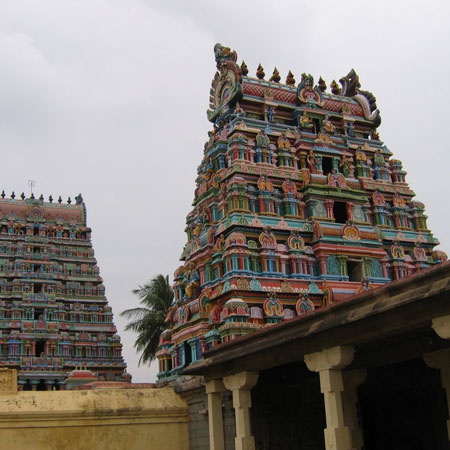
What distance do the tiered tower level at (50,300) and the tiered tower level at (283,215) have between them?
1827cm

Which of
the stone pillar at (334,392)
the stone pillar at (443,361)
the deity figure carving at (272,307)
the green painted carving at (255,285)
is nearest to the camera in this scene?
the stone pillar at (334,392)

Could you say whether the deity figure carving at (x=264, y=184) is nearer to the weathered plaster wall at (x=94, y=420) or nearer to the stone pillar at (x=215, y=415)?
the weathered plaster wall at (x=94, y=420)

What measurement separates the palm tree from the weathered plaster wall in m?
18.6

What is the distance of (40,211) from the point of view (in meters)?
48.4

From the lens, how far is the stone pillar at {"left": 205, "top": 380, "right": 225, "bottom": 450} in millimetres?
17781

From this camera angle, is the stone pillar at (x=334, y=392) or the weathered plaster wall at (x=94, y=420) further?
the weathered plaster wall at (x=94, y=420)

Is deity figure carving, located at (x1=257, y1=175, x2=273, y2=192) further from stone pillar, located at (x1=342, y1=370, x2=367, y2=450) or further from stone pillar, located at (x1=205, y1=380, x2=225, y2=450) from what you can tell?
stone pillar, located at (x1=342, y1=370, x2=367, y2=450)

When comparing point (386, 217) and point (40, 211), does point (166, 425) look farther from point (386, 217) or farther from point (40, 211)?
point (40, 211)

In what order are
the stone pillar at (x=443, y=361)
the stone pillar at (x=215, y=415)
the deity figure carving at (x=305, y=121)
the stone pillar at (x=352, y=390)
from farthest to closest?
the deity figure carving at (x=305, y=121)
the stone pillar at (x=215, y=415)
the stone pillar at (x=352, y=390)
the stone pillar at (x=443, y=361)

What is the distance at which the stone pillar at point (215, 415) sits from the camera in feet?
58.3

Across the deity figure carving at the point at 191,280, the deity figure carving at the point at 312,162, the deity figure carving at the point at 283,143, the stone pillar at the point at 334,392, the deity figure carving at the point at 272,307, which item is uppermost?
the deity figure carving at the point at 283,143

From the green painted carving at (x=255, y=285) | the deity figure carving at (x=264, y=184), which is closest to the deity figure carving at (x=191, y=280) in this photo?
the green painted carving at (x=255, y=285)

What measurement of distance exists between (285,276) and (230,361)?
876cm

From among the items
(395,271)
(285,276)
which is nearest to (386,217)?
(395,271)
